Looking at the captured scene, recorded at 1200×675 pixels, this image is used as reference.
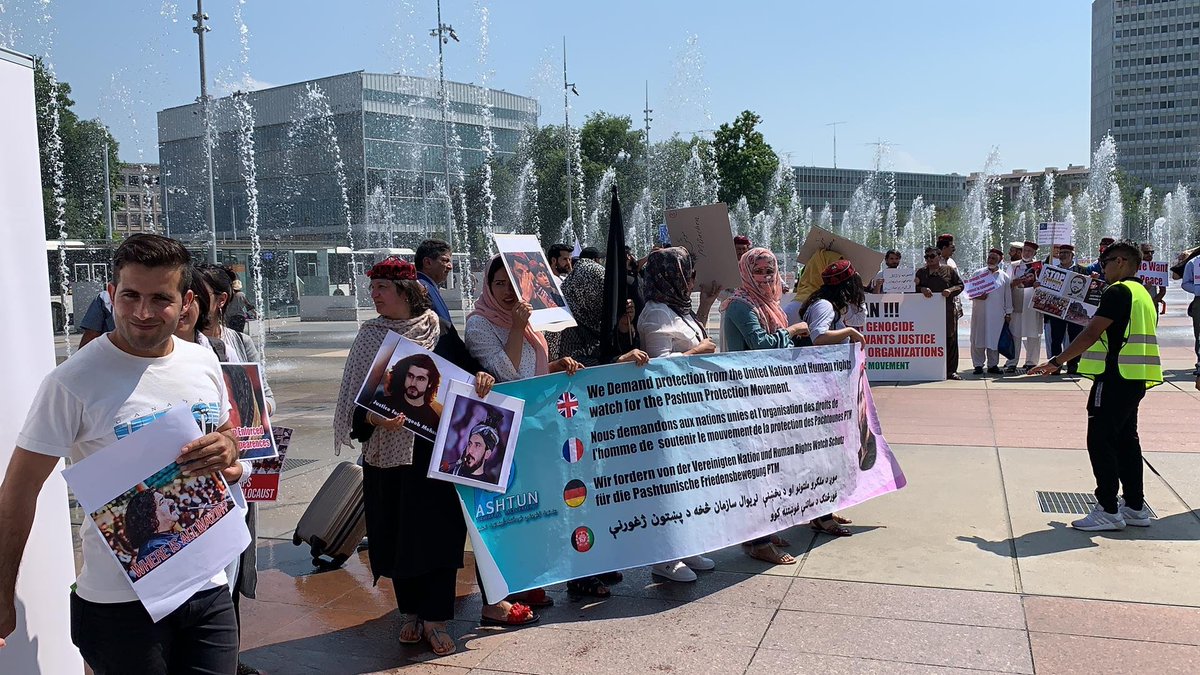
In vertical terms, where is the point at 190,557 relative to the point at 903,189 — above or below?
below

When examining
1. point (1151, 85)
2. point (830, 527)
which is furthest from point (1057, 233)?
point (1151, 85)

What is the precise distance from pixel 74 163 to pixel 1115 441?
207 ft

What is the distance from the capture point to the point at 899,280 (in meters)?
12.8

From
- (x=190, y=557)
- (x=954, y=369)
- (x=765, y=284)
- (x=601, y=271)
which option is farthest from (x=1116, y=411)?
(x=954, y=369)

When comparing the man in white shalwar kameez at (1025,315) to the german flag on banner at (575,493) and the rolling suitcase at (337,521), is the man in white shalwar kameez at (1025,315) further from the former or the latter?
the rolling suitcase at (337,521)

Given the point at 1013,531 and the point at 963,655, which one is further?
the point at 1013,531

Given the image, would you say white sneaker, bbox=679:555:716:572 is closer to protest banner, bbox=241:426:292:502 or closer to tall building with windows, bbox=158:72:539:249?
protest banner, bbox=241:426:292:502

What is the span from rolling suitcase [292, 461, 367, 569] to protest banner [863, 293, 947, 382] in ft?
28.1

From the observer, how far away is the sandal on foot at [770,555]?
540cm

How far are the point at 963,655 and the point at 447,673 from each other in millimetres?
2225

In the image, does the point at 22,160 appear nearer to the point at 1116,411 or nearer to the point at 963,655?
the point at 963,655

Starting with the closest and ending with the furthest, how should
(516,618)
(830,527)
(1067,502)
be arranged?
(516,618) → (830,527) → (1067,502)

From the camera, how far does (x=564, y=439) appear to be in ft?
15.3

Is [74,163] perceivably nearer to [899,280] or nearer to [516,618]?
[899,280]
